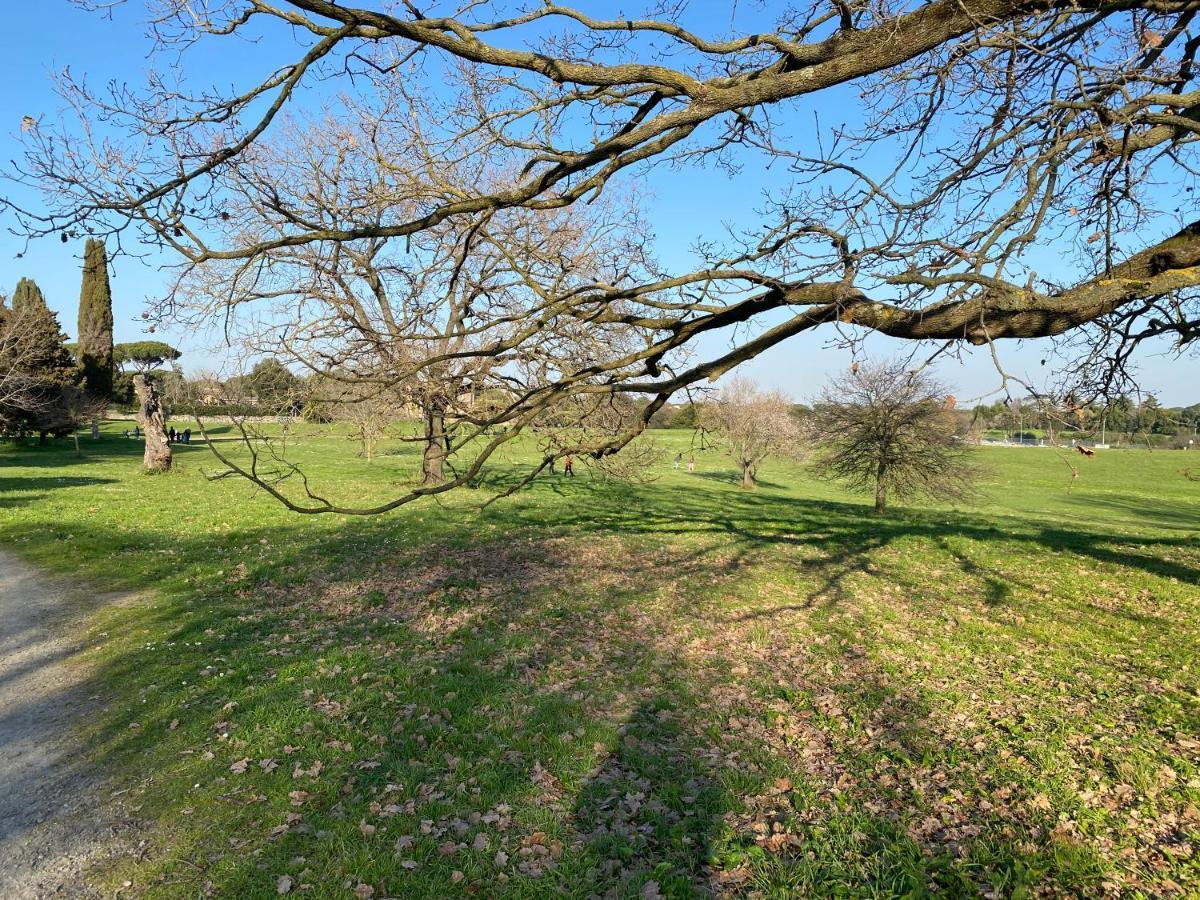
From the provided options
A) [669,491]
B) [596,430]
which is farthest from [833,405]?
[596,430]

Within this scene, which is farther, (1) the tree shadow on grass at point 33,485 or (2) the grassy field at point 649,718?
(1) the tree shadow on grass at point 33,485

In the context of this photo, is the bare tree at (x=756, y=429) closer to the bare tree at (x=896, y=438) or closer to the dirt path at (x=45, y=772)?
the bare tree at (x=896, y=438)

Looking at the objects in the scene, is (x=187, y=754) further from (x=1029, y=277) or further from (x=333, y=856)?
(x=1029, y=277)

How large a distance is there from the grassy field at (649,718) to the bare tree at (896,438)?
763 cm

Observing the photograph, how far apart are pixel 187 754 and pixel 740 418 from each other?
29.8 meters

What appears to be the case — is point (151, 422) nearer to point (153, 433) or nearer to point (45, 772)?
point (153, 433)

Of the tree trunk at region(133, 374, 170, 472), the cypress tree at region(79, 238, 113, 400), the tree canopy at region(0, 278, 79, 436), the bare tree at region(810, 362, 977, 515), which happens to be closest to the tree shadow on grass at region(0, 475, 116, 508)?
the tree trunk at region(133, 374, 170, 472)

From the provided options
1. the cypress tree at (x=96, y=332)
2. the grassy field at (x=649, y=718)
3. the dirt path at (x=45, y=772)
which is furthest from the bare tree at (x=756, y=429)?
the cypress tree at (x=96, y=332)

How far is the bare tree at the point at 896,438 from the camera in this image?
767 inches

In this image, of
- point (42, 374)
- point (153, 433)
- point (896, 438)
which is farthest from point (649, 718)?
point (42, 374)

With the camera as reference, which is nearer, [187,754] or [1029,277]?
[187,754]

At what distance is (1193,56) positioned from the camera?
21.3ft

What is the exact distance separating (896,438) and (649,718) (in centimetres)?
1683

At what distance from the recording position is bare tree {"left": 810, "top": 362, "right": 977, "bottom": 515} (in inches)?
767
